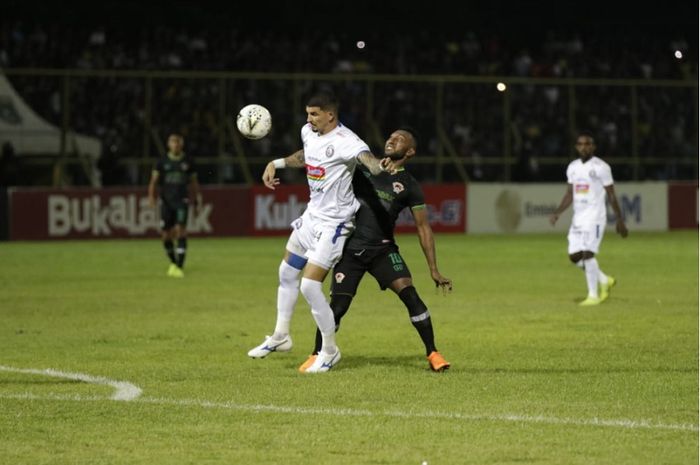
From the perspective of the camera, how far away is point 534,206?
37.6m

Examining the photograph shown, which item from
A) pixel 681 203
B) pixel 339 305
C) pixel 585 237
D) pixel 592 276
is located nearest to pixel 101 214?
pixel 681 203

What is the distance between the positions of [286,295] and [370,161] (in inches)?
77.3

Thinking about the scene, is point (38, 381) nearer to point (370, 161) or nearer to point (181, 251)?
point (370, 161)

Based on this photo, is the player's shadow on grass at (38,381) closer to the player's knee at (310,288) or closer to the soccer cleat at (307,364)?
the soccer cleat at (307,364)

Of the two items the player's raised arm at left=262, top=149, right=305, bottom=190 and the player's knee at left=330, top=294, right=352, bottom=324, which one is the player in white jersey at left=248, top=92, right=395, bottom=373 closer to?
the player's raised arm at left=262, top=149, right=305, bottom=190

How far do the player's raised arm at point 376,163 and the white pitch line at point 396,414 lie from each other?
6.13ft

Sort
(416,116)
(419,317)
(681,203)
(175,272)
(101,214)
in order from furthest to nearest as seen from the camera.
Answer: (681,203), (416,116), (101,214), (175,272), (419,317)

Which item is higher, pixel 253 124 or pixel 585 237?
pixel 253 124

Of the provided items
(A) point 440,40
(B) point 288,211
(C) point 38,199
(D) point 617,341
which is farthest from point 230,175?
(D) point 617,341

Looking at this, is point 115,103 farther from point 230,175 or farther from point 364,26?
point 364,26

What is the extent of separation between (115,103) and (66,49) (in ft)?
15.0

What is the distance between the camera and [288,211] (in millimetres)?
35219

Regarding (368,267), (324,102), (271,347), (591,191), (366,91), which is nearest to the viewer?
(324,102)

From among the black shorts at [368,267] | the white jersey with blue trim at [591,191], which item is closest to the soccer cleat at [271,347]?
the black shorts at [368,267]
